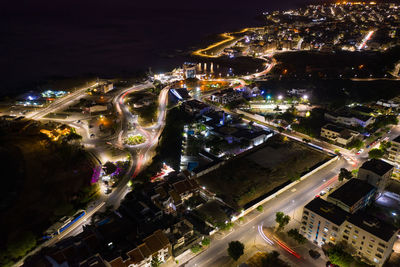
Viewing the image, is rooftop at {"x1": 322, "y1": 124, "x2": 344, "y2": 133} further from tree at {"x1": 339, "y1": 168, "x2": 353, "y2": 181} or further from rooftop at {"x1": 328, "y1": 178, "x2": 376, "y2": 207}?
rooftop at {"x1": 328, "y1": 178, "x2": 376, "y2": 207}

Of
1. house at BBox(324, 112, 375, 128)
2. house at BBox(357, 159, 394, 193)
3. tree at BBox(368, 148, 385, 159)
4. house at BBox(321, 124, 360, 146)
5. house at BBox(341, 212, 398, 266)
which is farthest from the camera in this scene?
house at BBox(324, 112, 375, 128)

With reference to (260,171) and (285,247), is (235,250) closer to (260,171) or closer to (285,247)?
(285,247)

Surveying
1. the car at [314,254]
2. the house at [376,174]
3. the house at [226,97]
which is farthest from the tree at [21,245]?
the house at [226,97]

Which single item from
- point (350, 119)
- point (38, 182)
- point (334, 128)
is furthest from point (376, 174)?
point (38, 182)

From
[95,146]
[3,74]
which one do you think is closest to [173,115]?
[95,146]

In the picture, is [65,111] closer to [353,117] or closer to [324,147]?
[324,147]

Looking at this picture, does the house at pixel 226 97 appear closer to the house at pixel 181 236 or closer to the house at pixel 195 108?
the house at pixel 195 108

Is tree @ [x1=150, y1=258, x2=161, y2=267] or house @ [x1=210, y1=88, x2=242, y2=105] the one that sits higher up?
house @ [x1=210, y1=88, x2=242, y2=105]

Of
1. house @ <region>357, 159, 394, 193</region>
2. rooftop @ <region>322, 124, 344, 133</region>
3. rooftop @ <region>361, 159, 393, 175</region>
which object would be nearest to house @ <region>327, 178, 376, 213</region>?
house @ <region>357, 159, 394, 193</region>
